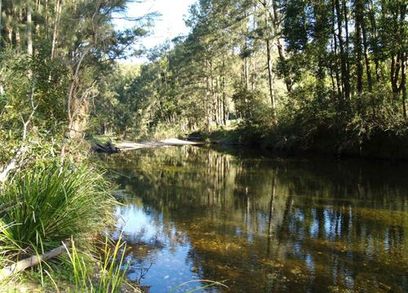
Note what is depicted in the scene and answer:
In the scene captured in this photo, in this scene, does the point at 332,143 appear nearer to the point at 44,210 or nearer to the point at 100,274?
the point at 44,210

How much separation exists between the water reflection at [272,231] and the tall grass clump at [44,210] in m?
1.86

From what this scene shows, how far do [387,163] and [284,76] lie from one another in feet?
31.4

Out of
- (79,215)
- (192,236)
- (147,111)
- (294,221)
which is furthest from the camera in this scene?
(147,111)

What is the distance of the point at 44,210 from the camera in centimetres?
498

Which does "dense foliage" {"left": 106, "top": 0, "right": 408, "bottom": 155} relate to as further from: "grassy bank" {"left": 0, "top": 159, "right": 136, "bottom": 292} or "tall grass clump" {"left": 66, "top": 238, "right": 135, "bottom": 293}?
"tall grass clump" {"left": 66, "top": 238, "right": 135, "bottom": 293}

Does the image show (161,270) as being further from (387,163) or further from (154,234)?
(387,163)

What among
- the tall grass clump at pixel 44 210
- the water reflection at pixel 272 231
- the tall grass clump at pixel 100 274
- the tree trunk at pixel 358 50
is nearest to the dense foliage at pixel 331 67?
the tree trunk at pixel 358 50

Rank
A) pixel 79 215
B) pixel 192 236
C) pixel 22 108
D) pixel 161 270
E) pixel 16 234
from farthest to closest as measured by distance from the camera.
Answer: pixel 192 236
pixel 22 108
pixel 161 270
pixel 79 215
pixel 16 234

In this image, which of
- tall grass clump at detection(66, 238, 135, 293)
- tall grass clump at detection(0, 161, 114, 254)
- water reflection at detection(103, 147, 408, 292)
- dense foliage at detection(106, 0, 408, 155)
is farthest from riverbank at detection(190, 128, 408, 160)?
tall grass clump at detection(66, 238, 135, 293)

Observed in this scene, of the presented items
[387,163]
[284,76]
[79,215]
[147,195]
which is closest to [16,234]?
[79,215]

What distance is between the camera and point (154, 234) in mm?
9734

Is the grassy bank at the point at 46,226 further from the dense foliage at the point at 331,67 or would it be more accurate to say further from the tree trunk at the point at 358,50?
the tree trunk at the point at 358,50

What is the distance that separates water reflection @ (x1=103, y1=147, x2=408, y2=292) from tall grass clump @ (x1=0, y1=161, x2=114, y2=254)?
1.86m

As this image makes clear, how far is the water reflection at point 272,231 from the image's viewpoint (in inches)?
278
